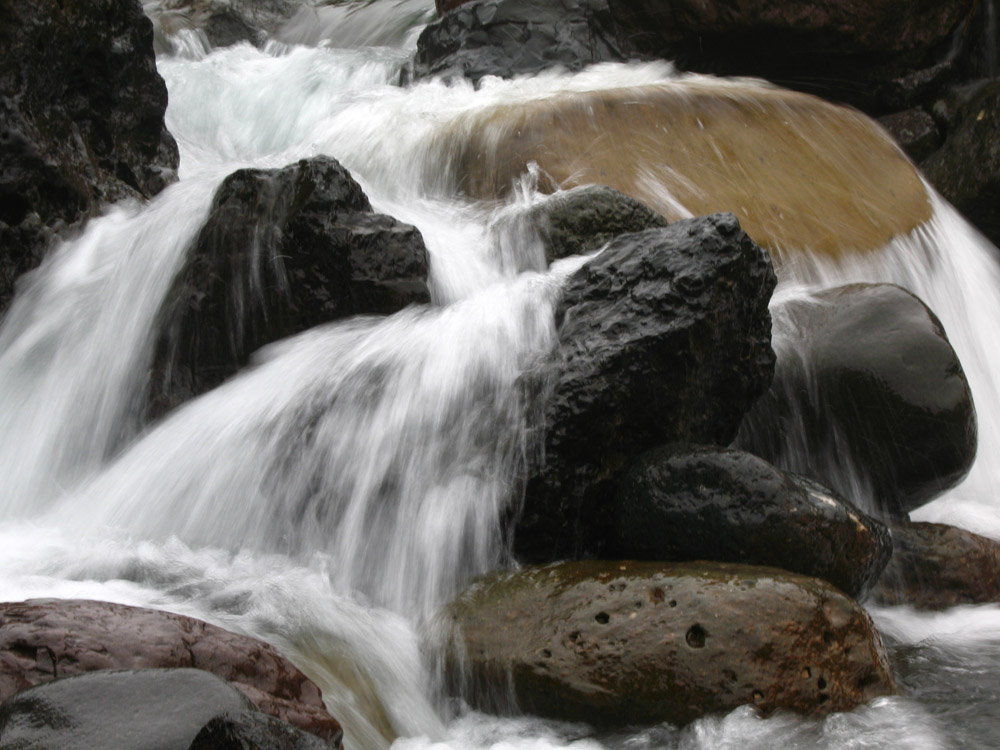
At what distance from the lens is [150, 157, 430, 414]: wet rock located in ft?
16.3

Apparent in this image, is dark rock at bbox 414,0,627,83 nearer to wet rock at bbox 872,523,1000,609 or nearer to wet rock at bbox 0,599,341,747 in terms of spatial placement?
wet rock at bbox 872,523,1000,609

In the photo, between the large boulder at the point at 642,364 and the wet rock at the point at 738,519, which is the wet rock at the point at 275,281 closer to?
the large boulder at the point at 642,364

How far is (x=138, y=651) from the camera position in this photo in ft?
8.54

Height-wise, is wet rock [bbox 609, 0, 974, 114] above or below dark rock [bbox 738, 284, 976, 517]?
above

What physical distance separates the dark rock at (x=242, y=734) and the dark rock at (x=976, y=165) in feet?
22.2

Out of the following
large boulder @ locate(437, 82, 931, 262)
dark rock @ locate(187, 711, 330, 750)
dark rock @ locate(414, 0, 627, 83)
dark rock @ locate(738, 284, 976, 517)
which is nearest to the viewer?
dark rock @ locate(187, 711, 330, 750)

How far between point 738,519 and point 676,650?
720 mm

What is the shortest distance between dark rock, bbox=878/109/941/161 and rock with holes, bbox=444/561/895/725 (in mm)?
5660

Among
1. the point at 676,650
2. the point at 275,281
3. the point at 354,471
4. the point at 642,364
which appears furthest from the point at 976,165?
the point at 676,650

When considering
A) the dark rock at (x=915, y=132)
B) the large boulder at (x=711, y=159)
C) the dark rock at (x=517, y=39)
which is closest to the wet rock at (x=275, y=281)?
the large boulder at (x=711, y=159)

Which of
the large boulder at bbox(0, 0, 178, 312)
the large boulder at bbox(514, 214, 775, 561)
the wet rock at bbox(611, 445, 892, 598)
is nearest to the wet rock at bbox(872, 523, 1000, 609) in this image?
the wet rock at bbox(611, 445, 892, 598)

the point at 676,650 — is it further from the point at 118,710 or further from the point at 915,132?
the point at 915,132

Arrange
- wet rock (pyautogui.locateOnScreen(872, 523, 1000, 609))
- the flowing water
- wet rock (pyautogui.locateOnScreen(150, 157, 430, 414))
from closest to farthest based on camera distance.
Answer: the flowing water
wet rock (pyautogui.locateOnScreen(872, 523, 1000, 609))
wet rock (pyautogui.locateOnScreen(150, 157, 430, 414))

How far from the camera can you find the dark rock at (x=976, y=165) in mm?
7223
